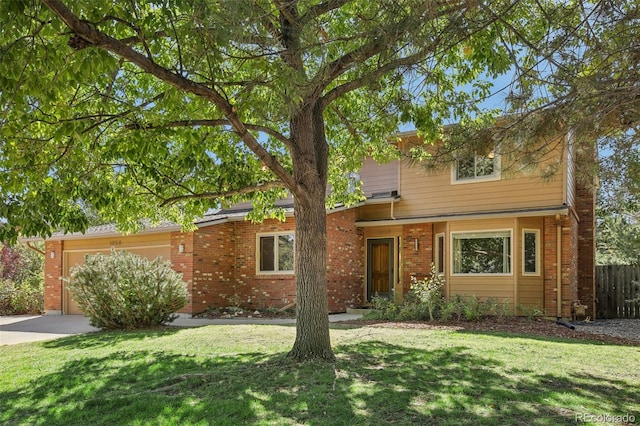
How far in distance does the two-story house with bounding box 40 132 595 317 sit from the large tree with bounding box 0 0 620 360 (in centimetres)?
548

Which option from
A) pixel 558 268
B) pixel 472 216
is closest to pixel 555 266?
pixel 558 268

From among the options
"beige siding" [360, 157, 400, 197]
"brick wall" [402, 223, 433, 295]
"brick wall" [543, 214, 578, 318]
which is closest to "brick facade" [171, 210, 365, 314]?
"beige siding" [360, 157, 400, 197]

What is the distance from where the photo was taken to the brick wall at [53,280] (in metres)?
18.4

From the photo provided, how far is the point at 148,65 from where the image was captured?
5.38 m

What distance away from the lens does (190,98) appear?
24.2 ft

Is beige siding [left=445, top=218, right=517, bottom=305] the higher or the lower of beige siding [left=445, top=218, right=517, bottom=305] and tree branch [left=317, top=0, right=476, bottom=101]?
the lower

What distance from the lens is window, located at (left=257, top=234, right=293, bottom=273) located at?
16.3 metres

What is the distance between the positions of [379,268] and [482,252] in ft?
13.2

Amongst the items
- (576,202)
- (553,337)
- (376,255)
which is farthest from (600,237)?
(553,337)

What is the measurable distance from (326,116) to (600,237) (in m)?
21.5

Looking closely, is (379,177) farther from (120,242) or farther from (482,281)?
(120,242)

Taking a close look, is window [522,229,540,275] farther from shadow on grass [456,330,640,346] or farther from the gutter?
shadow on grass [456,330,640,346]

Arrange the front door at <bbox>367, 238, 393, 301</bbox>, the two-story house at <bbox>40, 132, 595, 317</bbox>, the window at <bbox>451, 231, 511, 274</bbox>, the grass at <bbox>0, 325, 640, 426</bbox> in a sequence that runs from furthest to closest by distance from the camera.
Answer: the front door at <bbox>367, 238, 393, 301</bbox>
the window at <bbox>451, 231, 511, 274</bbox>
the two-story house at <bbox>40, 132, 595, 317</bbox>
the grass at <bbox>0, 325, 640, 426</bbox>

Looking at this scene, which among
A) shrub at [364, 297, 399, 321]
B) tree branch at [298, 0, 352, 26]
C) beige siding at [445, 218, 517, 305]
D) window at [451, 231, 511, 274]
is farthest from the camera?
window at [451, 231, 511, 274]
